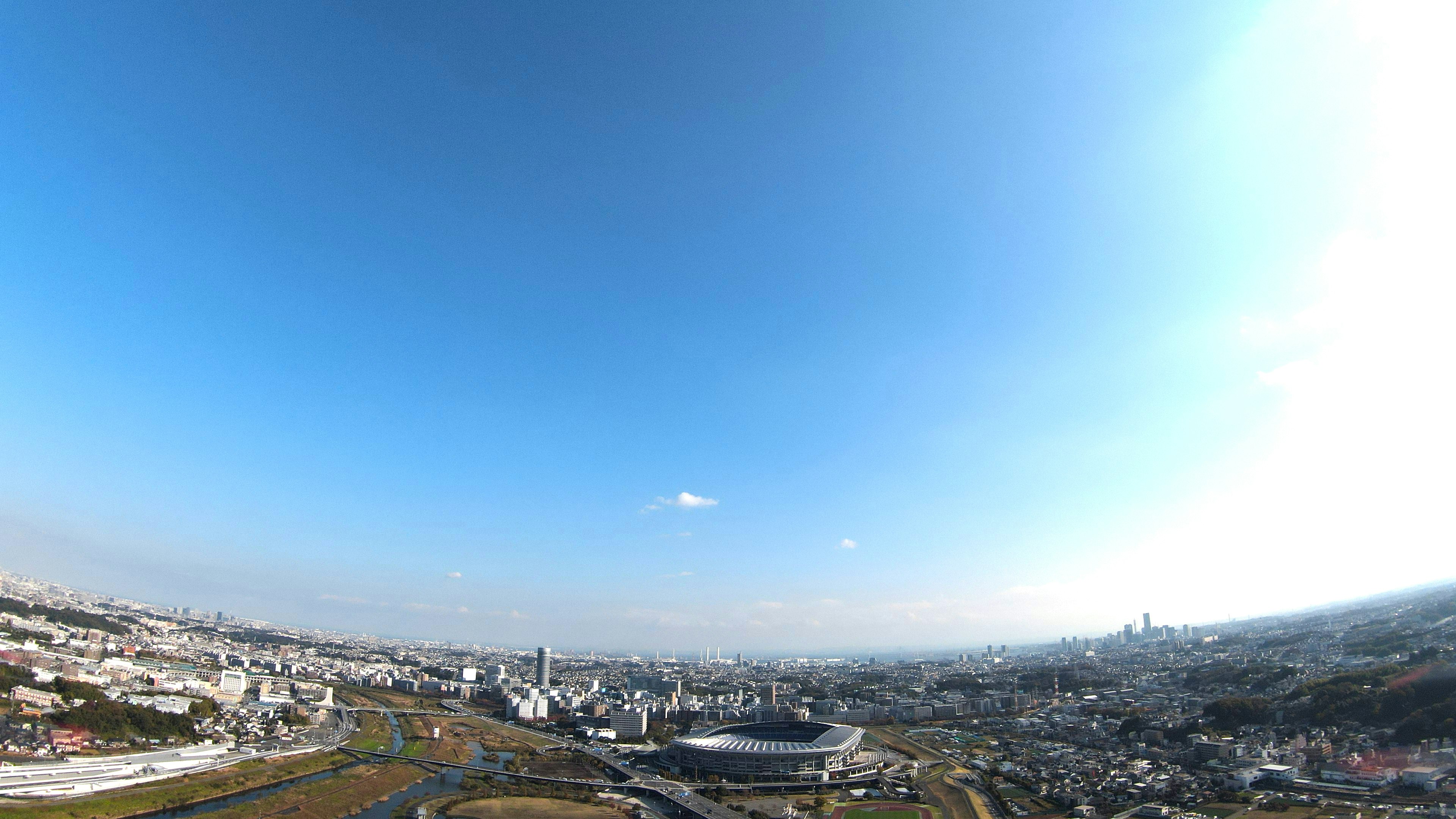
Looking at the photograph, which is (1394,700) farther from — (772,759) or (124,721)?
(124,721)

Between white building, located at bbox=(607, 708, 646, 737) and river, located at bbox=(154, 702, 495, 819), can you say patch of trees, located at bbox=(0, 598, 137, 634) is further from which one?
white building, located at bbox=(607, 708, 646, 737)

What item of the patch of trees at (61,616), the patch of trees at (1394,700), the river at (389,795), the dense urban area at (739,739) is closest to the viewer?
the river at (389,795)

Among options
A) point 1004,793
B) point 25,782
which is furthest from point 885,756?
point 25,782

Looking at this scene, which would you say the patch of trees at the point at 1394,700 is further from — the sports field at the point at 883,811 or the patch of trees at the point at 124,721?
the patch of trees at the point at 124,721

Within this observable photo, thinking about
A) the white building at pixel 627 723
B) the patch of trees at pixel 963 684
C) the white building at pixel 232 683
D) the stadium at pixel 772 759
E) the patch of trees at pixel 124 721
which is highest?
the patch of trees at pixel 124 721

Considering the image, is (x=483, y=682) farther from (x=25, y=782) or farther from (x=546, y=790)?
(x=25, y=782)

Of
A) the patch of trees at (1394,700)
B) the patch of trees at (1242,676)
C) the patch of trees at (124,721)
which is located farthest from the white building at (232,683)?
the patch of trees at (1242,676)
